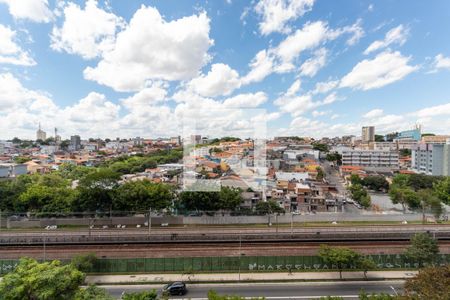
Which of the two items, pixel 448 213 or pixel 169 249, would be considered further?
pixel 448 213

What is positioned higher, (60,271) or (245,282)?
(60,271)

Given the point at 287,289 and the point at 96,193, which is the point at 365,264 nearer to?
the point at 287,289

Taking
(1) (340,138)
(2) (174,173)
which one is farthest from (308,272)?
(1) (340,138)

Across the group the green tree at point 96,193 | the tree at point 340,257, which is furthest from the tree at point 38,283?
the green tree at point 96,193

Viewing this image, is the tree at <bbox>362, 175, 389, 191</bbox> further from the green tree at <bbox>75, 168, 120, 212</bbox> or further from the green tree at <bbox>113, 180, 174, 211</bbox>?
the green tree at <bbox>75, 168, 120, 212</bbox>

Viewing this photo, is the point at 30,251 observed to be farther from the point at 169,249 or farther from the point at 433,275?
the point at 433,275

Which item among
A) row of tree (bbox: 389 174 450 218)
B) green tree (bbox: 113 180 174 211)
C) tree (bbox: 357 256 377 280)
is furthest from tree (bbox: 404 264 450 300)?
row of tree (bbox: 389 174 450 218)

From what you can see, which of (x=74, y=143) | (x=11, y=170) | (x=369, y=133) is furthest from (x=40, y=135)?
(x=369, y=133)

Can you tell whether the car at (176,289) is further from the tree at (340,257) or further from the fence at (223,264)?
the tree at (340,257)
